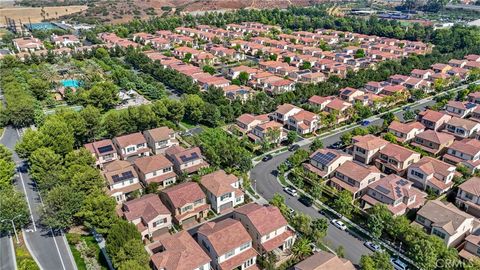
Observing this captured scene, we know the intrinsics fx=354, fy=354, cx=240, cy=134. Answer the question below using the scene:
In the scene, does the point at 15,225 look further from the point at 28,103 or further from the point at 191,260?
the point at 28,103

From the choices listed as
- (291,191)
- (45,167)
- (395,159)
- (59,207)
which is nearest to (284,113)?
(291,191)

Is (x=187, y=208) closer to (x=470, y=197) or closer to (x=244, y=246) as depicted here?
(x=244, y=246)

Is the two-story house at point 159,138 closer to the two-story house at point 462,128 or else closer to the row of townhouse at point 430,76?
the two-story house at point 462,128

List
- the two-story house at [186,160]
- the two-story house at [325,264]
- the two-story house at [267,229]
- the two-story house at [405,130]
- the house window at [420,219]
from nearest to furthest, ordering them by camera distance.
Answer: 1. the two-story house at [325,264]
2. the two-story house at [267,229]
3. the house window at [420,219]
4. the two-story house at [186,160]
5. the two-story house at [405,130]

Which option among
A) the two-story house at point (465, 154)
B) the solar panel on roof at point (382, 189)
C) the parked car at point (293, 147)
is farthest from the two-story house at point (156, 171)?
the two-story house at point (465, 154)

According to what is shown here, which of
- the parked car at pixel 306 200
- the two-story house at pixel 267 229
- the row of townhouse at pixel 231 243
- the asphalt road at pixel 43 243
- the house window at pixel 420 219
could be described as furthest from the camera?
the parked car at pixel 306 200

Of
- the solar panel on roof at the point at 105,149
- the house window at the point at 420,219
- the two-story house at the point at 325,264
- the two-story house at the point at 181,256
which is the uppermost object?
the two-story house at the point at 325,264

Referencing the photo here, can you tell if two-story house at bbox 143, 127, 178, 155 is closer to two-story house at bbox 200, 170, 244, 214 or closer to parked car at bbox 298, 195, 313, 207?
two-story house at bbox 200, 170, 244, 214
